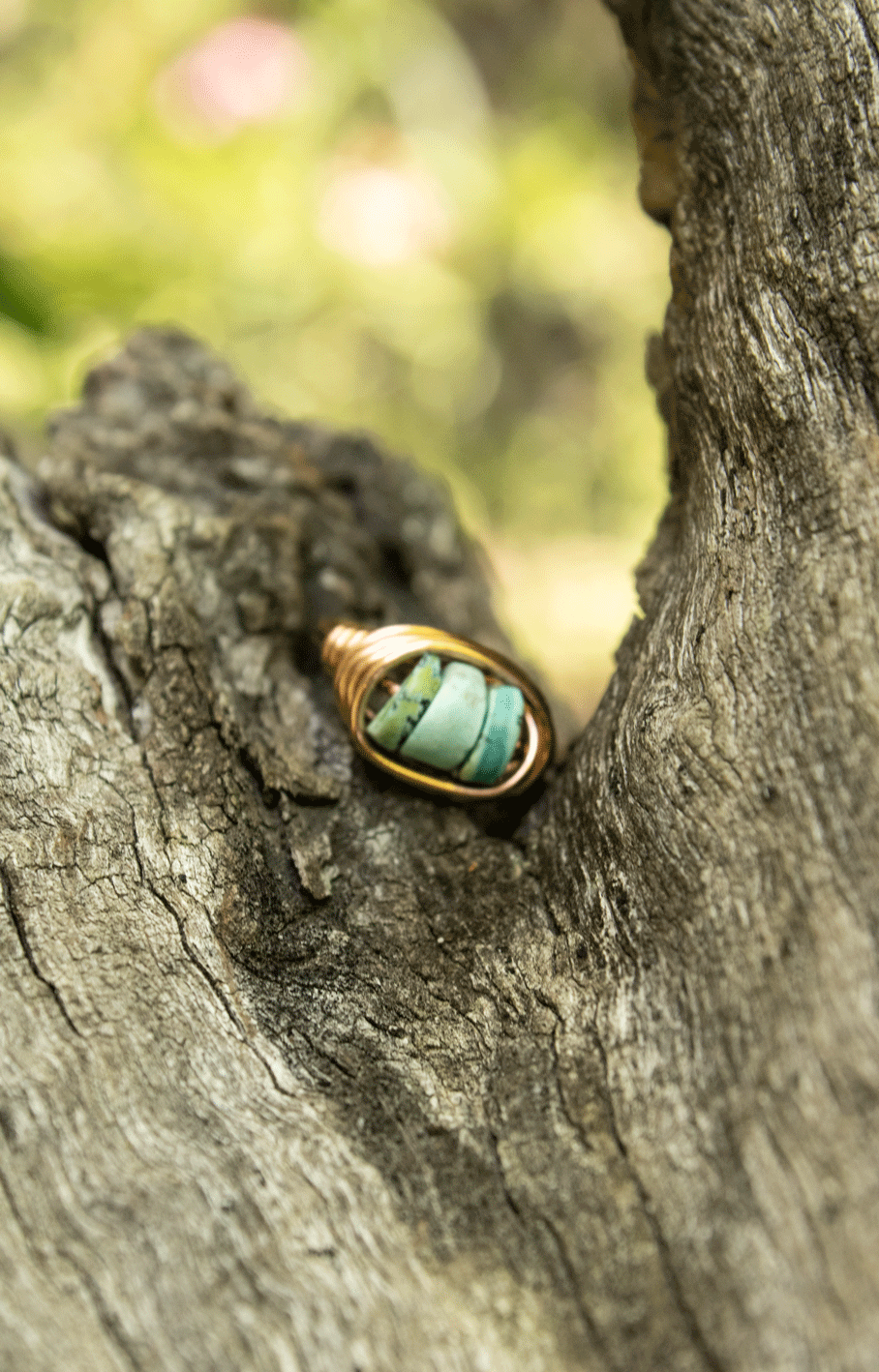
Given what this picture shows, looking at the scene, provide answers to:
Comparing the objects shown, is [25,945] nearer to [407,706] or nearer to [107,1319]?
[107,1319]

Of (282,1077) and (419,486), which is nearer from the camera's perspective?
(282,1077)

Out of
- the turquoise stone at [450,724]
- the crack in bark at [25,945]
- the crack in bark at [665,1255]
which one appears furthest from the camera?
the turquoise stone at [450,724]

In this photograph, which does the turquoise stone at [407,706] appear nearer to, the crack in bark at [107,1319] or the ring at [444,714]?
the ring at [444,714]

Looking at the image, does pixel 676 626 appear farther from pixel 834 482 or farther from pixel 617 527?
pixel 617 527

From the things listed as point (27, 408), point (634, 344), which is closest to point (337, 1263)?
point (27, 408)

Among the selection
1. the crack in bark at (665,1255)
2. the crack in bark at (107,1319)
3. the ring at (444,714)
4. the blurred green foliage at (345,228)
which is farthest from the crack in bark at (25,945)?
the blurred green foliage at (345,228)

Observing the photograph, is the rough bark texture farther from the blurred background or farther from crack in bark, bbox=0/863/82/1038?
the blurred background

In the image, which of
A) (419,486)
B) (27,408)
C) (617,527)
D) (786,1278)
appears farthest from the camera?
(617,527)
